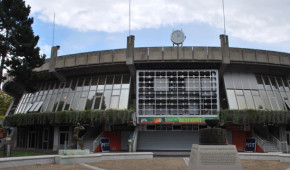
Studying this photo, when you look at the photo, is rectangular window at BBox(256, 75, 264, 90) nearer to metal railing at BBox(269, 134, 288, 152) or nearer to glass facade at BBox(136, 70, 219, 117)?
glass facade at BBox(136, 70, 219, 117)

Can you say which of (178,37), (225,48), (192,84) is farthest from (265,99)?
(178,37)

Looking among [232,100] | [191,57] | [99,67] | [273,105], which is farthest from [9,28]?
[273,105]

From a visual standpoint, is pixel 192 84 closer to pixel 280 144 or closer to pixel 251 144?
→ pixel 251 144

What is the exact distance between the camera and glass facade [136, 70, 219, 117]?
29.5 meters

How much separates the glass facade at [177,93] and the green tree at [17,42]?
444 inches

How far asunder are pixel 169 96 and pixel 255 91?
974 centimetres

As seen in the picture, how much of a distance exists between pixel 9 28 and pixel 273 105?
26843 millimetres

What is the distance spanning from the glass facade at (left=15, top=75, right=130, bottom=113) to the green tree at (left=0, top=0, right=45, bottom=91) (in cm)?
880

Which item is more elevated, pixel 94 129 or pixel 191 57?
pixel 191 57

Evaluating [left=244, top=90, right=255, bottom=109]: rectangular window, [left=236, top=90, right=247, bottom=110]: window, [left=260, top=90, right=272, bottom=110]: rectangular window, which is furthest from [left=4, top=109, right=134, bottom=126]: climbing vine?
[left=260, top=90, right=272, bottom=110]: rectangular window

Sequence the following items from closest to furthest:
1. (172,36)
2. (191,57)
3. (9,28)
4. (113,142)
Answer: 1. (9,28)
2. (191,57)
3. (113,142)
4. (172,36)

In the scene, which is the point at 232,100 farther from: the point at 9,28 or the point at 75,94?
the point at 9,28

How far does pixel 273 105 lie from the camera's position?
31.0 meters

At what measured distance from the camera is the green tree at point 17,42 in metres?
22.3
